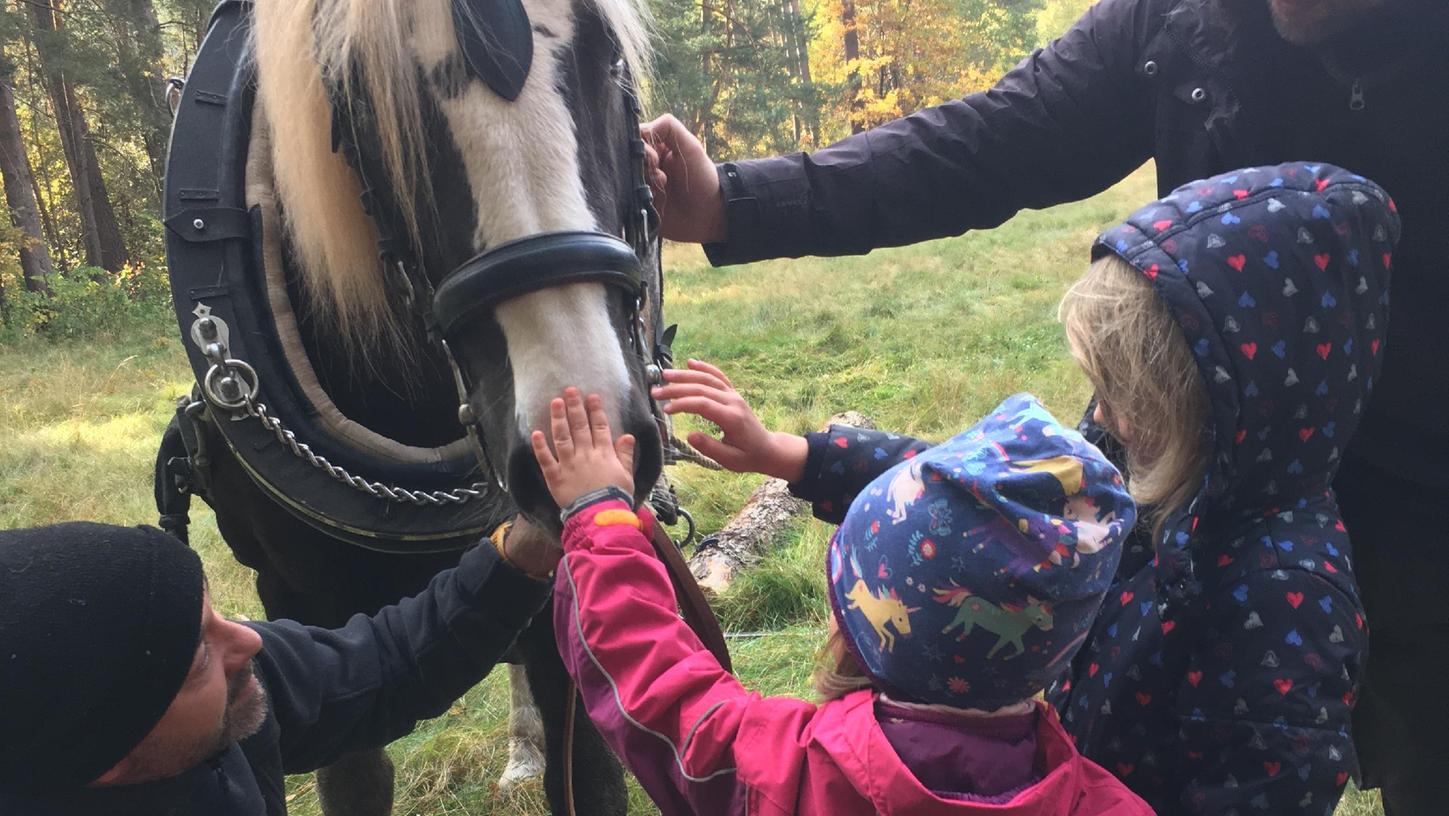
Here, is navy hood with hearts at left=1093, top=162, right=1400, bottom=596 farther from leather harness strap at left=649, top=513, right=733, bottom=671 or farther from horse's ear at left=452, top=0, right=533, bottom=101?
horse's ear at left=452, top=0, right=533, bottom=101

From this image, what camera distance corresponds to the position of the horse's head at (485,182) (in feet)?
4.30

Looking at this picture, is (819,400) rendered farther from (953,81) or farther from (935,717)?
(953,81)

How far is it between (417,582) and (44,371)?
8906 millimetres

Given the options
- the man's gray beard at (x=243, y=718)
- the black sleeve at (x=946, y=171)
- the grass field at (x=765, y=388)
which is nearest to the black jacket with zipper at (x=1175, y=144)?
→ the black sleeve at (x=946, y=171)

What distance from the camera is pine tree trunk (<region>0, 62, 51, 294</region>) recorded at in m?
11.7

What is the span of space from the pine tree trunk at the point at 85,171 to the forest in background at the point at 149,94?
3 cm

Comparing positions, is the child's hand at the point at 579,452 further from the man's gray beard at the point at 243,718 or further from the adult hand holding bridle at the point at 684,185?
the adult hand holding bridle at the point at 684,185

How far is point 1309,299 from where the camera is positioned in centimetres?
116

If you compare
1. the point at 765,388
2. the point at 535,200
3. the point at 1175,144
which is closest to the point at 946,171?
the point at 1175,144

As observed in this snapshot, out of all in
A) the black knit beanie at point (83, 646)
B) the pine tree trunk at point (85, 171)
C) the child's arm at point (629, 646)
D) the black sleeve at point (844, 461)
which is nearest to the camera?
the black knit beanie at point (83, 646)

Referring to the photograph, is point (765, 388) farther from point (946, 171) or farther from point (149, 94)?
point (149, 94)

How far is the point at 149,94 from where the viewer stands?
12.3m

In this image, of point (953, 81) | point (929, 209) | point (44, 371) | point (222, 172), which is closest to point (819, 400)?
point (929, 209)

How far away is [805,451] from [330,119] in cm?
96
